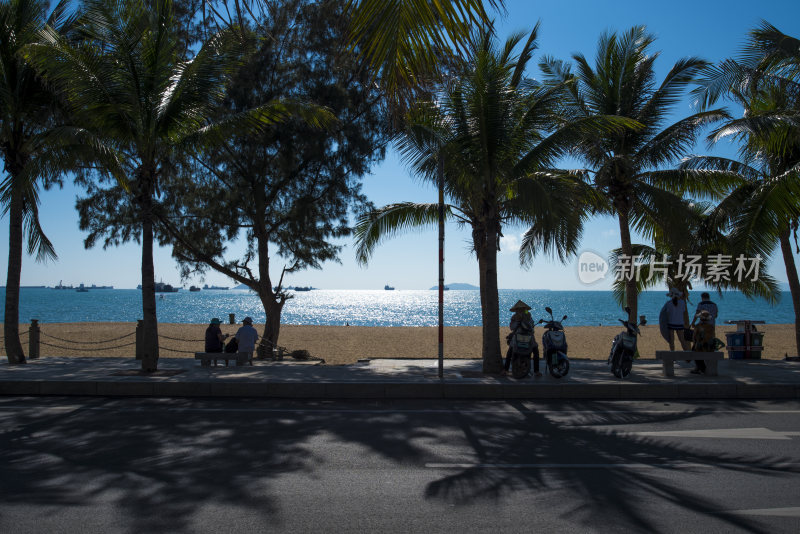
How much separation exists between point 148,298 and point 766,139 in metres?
14.7

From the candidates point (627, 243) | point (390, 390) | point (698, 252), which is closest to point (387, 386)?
point (390, 390)

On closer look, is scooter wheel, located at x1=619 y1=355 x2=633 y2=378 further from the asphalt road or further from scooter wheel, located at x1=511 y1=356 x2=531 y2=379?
the asphalt road

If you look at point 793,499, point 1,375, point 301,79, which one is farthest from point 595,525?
point 301,79

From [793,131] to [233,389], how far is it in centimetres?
1430

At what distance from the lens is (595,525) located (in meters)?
4.28

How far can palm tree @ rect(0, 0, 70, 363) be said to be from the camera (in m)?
12.7

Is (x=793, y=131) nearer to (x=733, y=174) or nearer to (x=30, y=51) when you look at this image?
(x=733, y=174)

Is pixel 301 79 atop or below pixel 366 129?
atop

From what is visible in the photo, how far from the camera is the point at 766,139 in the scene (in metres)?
14.3

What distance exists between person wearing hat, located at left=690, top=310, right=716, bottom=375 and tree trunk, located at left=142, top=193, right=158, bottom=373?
11.1 metres

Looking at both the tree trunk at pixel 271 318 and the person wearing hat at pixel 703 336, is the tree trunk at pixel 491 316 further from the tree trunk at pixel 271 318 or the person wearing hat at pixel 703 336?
the tree trunk at pixel 271 318

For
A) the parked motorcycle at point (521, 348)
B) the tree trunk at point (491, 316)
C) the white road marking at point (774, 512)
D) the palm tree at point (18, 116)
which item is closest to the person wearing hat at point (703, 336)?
the parked motorcycle at point (521, 348)

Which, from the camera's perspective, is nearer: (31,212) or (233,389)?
(233,389)

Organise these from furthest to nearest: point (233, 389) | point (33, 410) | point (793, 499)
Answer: point (233, 389)
point (33, 410)
point (793, 499)
